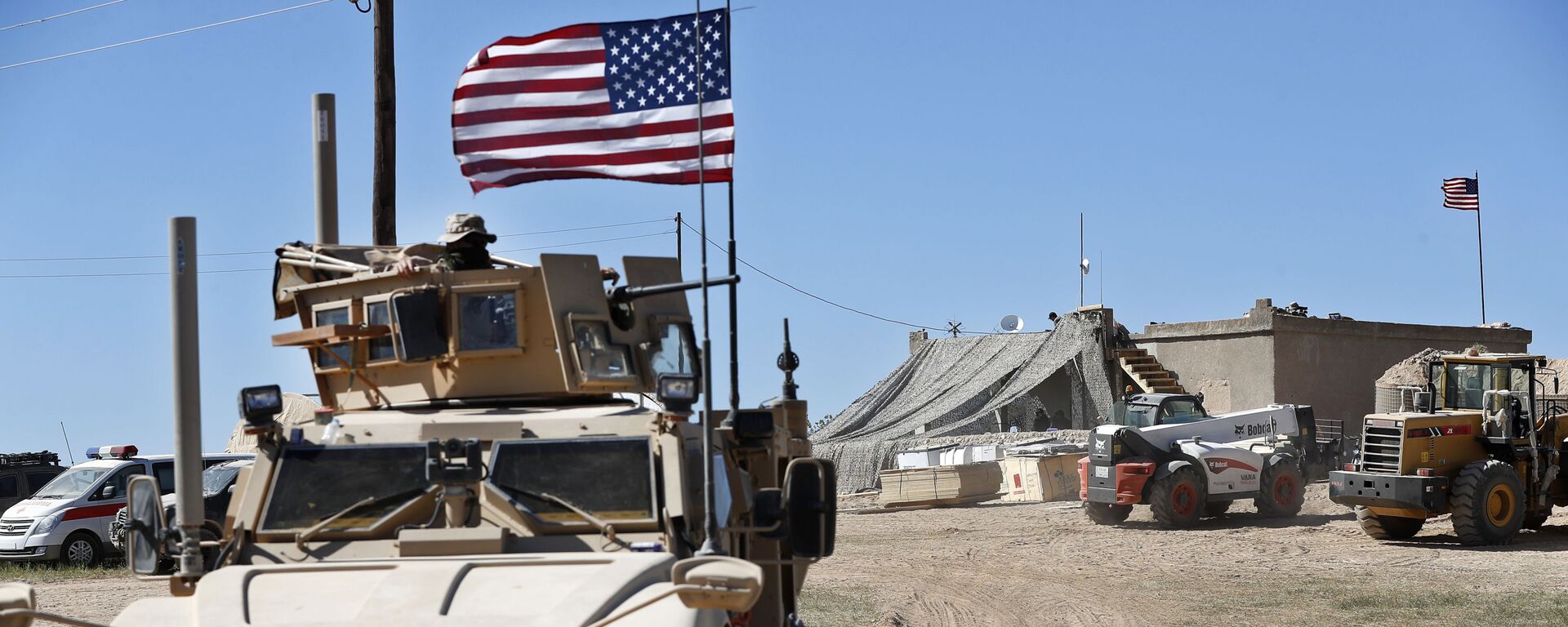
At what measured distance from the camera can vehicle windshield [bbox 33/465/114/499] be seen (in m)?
21.5

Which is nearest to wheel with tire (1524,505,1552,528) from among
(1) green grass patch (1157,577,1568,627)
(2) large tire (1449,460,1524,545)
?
(2) large tire (1449,460,1524,545)

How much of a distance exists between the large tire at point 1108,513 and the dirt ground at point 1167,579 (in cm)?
19

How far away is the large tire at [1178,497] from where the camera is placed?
23.6 metres

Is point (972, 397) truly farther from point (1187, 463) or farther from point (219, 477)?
point (219, 477)

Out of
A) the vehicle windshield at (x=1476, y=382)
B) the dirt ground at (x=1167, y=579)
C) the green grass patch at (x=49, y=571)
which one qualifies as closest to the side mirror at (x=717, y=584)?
the dirt ground at (x=1167, y=579)

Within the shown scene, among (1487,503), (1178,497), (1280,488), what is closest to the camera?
(1487,503)

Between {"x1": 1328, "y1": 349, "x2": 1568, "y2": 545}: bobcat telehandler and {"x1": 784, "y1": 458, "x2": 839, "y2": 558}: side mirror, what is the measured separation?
15503 millimetres

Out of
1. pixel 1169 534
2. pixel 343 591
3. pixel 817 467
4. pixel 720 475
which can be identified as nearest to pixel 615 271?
pixel 720 475

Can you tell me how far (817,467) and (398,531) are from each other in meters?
1.76

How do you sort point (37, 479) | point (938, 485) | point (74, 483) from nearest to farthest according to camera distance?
1. point (74, 483)
2. point (37, 479)
3. point (938, 485)

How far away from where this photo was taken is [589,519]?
6.37 meters

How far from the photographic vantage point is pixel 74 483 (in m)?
21.7

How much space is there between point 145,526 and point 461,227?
247cm

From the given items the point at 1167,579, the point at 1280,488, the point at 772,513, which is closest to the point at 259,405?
the point at 772,513
